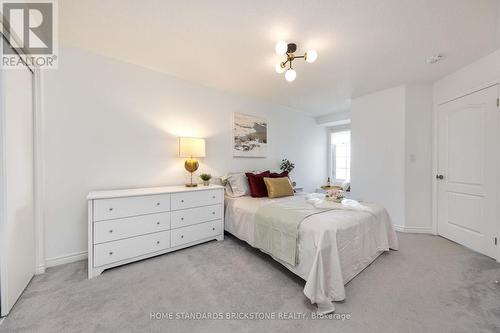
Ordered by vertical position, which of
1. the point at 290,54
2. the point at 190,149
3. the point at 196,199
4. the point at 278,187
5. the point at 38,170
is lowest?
the point at 196,199

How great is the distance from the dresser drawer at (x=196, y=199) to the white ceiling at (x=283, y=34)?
1702 millimetres

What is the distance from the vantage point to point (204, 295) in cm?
165

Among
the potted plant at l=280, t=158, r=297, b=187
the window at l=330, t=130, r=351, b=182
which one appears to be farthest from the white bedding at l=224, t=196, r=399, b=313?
the window at l=330, t=130, r=351, b=182

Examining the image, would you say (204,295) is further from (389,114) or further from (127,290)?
(389,114)

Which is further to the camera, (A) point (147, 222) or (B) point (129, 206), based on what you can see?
(A) point (147, 222)

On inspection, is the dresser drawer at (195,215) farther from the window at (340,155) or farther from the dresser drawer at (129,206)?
the window at (340,155)

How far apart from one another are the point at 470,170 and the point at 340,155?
285cm

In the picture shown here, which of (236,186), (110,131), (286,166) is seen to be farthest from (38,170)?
(286,166)

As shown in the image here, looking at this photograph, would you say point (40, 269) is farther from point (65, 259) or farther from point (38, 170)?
point (38, 170)

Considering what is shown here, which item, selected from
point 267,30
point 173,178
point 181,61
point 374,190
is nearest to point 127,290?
point 173,178

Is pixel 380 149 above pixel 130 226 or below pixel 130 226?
above

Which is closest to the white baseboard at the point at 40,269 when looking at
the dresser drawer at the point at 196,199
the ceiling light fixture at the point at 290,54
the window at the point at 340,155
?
the dresser drawer at the point at 196,199

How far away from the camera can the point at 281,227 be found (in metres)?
1.94

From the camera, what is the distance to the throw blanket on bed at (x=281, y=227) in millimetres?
1808
